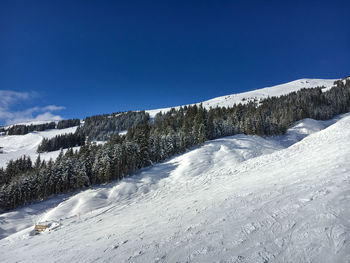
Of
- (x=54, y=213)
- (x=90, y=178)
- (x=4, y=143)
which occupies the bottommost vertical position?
(x=54, y=213)

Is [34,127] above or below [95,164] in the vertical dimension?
above

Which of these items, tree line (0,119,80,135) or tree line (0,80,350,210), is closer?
tree line (0,80,350,210)

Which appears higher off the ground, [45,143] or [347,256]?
[45,143]

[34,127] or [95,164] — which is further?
[34,127]

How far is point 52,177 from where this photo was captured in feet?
114

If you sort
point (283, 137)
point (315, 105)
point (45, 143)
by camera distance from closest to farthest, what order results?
point (283, 137) < point (315, 105) < point (45, 143)

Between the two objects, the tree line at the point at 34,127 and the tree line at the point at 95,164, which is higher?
the tree line at the point at 34,127

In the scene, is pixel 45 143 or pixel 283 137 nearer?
pixel 283 137

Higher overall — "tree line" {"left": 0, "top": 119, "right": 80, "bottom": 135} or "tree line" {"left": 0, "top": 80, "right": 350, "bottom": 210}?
"tree line" {"left": 0, "top": 119, "right": 80, "bottom": 135}

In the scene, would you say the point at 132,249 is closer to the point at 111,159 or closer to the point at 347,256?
the point at 347,256

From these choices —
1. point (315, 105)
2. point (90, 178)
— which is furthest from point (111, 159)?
→ point (315, 105)

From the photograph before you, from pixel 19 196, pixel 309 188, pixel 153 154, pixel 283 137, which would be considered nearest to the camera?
pixel 309 188

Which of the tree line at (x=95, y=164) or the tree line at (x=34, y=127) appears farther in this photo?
the tree line at (x=34, y=127)

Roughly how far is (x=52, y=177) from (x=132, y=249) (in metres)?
38.6
